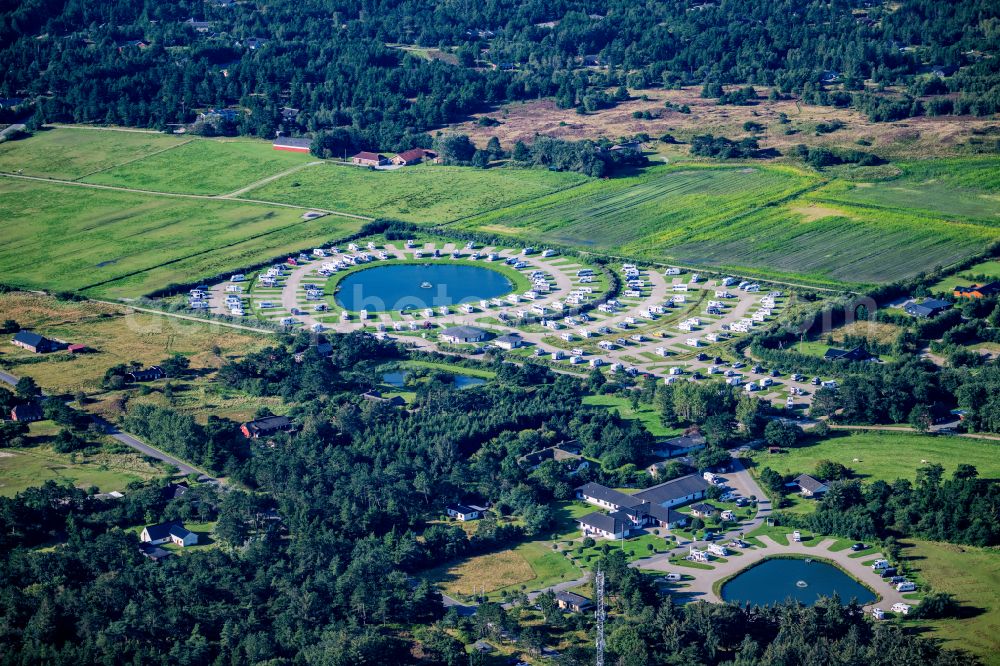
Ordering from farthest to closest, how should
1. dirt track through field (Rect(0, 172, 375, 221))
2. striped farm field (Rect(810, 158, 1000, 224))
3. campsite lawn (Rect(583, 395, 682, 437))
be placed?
dirt track through field (Rect(0, 172, 375, 221))
striped farm field (Rect(810, 158, 1000, 224))
campsite lawn (Rect(583, 395, 682, 437))

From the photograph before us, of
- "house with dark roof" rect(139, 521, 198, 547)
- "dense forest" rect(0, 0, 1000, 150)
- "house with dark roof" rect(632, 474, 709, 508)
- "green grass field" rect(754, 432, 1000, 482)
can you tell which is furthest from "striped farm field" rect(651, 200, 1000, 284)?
"house with dark roof" rect(139, 521, 198, 547)

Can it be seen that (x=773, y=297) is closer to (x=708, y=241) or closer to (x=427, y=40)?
(x=708, y=241)

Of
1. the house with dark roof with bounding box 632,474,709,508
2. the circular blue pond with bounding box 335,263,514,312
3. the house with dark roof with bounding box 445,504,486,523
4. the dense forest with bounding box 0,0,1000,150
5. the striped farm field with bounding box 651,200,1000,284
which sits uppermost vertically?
the dense forest with bounding box 0,0,1000,150

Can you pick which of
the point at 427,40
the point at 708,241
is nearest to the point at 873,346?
the point at 708,241

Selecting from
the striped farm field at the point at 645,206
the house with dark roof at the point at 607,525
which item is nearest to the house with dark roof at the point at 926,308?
the striped farm field at the point at 645,206

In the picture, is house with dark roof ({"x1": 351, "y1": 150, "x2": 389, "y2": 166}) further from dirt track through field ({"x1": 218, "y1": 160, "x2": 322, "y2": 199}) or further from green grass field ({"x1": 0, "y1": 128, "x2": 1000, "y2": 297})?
dirt track through field ({"x1": 218, "y1": 160, "x2": 322, "y2": 199})

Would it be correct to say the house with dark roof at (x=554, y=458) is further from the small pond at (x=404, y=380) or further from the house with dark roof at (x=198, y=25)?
the house with dark roof at (x=198, y=25)
